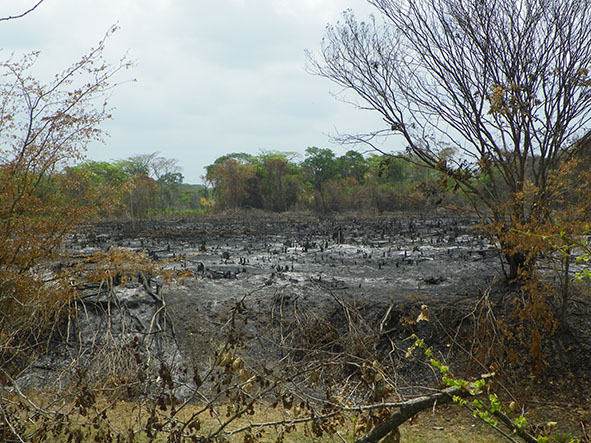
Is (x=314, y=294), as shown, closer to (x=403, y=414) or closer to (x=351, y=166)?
(x=403, y=414)

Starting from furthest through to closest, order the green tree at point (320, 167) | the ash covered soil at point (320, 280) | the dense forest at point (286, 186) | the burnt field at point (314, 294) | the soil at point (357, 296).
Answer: the green tree at point (320, 167) → the dense forest at point (286, 186) → the ash covered soil at point (320, 280) → the burnt field at point (314, 294) → the soil at point (357, 296)

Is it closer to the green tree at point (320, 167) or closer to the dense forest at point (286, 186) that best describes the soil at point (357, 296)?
the dense forest at point (286, 186)

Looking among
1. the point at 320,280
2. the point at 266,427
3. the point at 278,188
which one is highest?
the point at 278,188

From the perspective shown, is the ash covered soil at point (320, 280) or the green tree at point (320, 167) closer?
Result: the ash covered soil at point (320, 280)

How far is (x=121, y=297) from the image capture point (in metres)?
7.05

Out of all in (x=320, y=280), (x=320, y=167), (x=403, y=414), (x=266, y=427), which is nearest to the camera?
(x=403, y=414)

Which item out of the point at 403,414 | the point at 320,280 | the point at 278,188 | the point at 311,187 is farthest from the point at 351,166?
the point at 403,414

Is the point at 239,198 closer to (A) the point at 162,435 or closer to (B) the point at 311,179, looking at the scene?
(B) the point at 311,179

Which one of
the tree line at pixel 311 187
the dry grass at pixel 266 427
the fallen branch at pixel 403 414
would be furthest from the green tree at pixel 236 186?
the fallen branch at pixel 403 414

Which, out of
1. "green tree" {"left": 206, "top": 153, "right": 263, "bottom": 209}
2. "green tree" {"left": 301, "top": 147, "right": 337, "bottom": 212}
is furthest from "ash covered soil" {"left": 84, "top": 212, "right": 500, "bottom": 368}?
"green tree" {"left": 301, "top": 147, "right": 337, "bottom": 212}

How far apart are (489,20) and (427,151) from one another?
6.69ft

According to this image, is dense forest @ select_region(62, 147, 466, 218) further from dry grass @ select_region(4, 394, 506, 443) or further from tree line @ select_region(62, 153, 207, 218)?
dry grass @ select_region(4, 394, 506, 443)

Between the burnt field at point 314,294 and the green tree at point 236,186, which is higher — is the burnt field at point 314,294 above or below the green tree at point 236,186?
below

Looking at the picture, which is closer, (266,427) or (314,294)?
(266,427)
